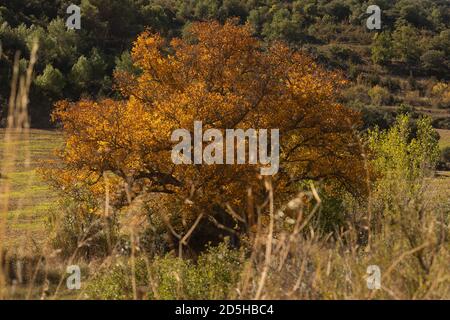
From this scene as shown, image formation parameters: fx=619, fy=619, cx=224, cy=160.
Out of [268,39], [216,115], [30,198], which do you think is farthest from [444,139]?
[216,115]

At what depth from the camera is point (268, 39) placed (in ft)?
295

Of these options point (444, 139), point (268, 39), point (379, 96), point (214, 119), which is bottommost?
point (444, 139)

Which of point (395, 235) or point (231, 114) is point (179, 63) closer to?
point (231, 114)

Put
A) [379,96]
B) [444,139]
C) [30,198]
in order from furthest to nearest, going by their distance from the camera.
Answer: [379,96]
[444,139]
[30,198]

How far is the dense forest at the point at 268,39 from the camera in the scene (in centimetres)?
6350

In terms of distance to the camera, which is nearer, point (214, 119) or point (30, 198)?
point (214, 119)

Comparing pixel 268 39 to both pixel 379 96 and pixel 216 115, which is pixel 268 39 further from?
pixel 216 115

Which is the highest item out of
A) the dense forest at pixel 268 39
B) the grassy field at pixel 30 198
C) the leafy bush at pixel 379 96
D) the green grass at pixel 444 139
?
the dense forest at pixel 268 39

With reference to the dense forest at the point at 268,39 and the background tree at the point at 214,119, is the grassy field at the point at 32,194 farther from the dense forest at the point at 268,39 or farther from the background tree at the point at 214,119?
the dense forest at the point at 268,39

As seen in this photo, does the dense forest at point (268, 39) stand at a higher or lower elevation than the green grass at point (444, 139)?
higher

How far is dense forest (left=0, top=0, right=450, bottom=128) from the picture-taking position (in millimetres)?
63500

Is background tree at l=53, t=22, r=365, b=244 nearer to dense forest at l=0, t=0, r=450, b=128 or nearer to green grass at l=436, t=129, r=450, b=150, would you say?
dense forest at l=0, t=0, r=450, b=128

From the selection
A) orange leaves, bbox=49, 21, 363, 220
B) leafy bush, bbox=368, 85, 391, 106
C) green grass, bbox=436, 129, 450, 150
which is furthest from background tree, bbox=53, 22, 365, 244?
leafy bush, bbox=368, 85, 391, 106

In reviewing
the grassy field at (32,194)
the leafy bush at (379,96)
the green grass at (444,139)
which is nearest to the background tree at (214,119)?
the grassy field at (32,194)
